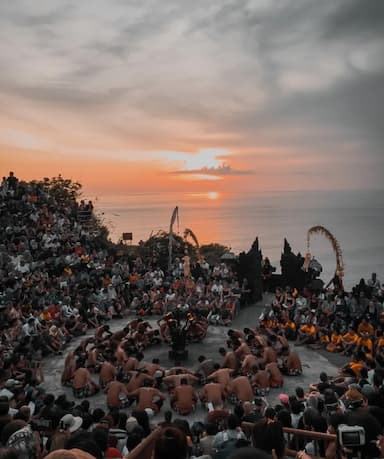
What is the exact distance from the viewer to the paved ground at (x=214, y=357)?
9925mm

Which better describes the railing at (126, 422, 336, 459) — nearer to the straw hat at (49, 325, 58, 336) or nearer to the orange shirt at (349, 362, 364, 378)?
the orange shirt at (349, 362, 364, 378)

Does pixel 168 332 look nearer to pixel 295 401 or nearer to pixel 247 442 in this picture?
pixel 295 401

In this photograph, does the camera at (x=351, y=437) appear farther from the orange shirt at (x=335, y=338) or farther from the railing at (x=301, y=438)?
the orange shirt at (x=335, y=338)

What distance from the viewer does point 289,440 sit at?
6.06 m

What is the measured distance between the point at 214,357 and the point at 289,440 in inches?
257

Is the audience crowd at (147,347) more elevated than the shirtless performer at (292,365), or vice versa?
the audience crowd at (147,347)

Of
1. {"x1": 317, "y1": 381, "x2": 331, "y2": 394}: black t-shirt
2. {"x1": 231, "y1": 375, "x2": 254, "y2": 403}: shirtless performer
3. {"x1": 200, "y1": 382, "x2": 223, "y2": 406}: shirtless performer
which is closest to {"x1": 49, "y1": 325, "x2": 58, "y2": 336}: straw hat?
{"x1": 200, "y1": 382, "x2": 223, "y2": 406}: shirtless performer

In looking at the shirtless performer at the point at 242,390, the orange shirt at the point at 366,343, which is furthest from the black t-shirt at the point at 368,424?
the orange shirt at the point at 366,343

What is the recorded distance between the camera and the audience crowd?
18.6ft

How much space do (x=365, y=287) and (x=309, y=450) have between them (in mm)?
10540

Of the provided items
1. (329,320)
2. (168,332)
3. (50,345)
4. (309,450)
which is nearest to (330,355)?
(329,320)

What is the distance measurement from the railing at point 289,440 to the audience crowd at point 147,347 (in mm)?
60

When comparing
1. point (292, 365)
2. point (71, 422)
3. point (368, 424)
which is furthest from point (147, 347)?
point (368, 424)

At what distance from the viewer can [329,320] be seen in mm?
13609
